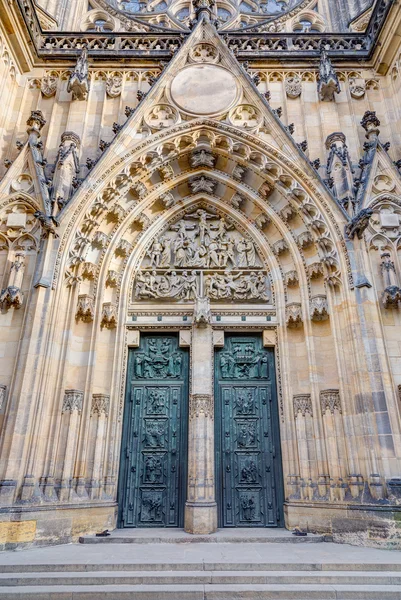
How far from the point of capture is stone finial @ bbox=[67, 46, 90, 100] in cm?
1015

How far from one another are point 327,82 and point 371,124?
152cm

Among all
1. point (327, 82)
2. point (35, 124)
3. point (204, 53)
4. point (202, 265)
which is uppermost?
point (204, 53)

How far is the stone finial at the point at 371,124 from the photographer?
31.2ft

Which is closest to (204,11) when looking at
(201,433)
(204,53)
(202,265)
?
(204,53)

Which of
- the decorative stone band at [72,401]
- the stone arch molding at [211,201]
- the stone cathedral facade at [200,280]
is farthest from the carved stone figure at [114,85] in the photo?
the decorative stone band at [72,401]

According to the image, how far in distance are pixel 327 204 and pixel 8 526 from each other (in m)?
8.00

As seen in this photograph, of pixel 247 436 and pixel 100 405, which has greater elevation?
pixel 100 405

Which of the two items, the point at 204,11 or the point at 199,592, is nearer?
the point at 199,592

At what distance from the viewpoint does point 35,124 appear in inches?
379

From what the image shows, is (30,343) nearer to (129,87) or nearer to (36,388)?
(36,388)

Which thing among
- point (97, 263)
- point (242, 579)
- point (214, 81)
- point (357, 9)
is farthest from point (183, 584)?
point (357, 9)

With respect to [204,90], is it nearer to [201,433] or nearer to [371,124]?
[371,124]

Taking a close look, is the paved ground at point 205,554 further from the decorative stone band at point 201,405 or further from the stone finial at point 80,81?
the stone finial at point 80,81

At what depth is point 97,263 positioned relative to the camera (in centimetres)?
920
